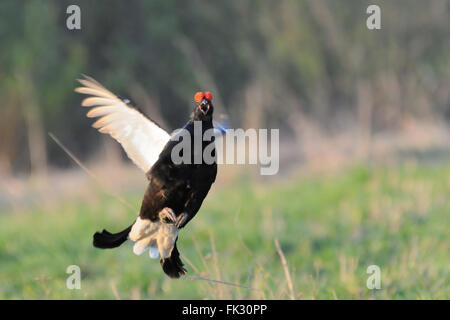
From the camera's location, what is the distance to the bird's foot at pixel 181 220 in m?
1.37

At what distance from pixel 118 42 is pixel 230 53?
2856mm

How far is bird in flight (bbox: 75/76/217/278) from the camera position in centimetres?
141

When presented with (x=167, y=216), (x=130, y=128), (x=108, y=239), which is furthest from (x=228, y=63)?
(x=167, y=216)

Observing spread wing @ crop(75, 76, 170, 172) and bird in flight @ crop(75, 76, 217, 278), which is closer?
bird in flight @ crop(75, 76, 217, 278)

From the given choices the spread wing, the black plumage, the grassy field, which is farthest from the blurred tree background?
the black plumage

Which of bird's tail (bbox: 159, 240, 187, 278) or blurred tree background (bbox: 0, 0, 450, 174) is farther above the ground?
blurred tree background (bbox: 0, 0, 450, 174)

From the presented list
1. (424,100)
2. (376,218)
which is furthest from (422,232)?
(424,100)

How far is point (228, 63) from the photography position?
15.8m

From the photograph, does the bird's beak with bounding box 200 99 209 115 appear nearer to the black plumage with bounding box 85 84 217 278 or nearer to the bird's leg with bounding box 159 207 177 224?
the black plumage with bounding box 85 84 217 278

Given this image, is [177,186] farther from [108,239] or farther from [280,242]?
[280,242]

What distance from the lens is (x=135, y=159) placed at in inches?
61.0

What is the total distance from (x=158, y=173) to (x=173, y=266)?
0.93 feet

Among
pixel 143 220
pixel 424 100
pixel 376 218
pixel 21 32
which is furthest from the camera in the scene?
pixel 21 32

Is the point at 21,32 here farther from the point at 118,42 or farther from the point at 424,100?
the point at 424,100
